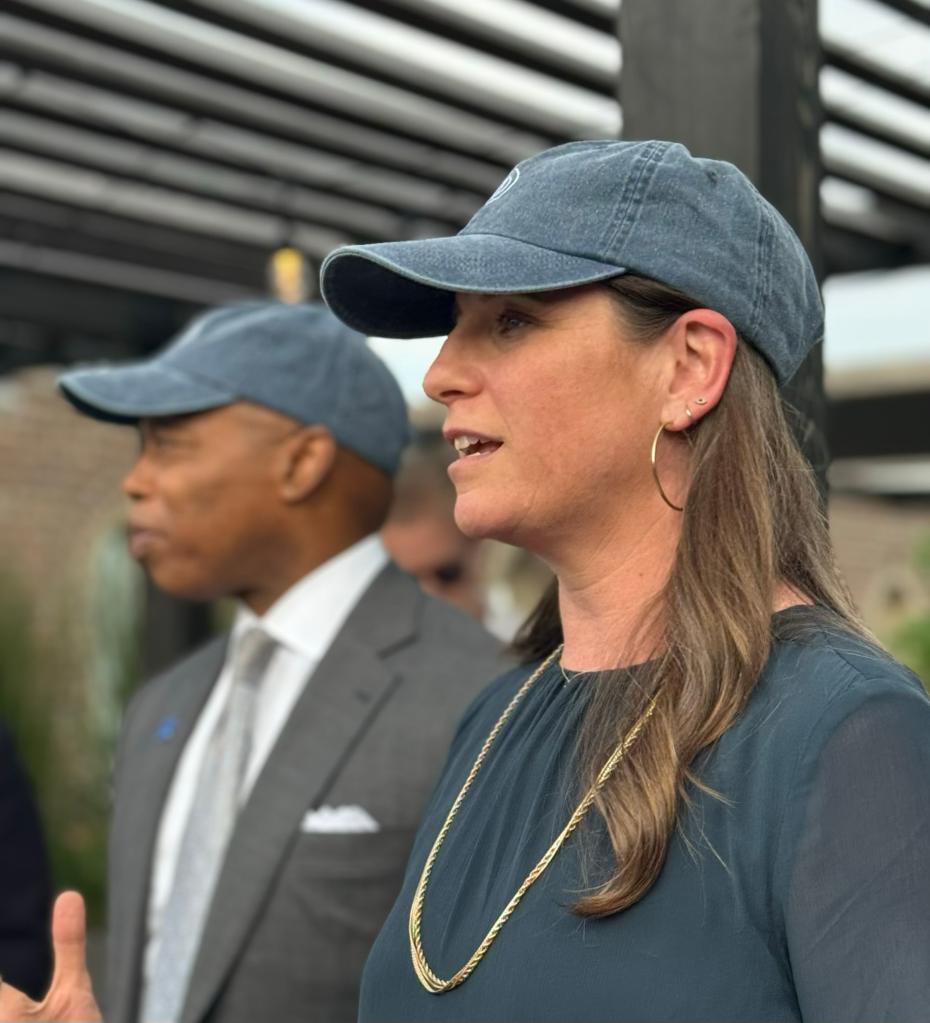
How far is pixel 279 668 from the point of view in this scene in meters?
2.88

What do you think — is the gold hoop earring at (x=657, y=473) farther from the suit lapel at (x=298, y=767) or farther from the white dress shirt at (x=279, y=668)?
the white dress shirt at (x=279, y=668)

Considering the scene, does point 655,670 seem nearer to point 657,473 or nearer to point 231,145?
point 657,473

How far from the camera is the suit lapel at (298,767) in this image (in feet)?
8.21

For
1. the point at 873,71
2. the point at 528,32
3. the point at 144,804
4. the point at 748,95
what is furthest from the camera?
the point at 873,71

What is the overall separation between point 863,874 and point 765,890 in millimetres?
91

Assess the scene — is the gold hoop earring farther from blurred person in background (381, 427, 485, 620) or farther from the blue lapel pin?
blurred person in background (381, 427, 485, 620)

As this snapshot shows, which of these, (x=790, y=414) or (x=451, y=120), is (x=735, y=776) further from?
(x=451, y=120)

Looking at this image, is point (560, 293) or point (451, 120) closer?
point (560, 293)

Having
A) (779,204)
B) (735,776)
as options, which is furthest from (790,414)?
→ (735,776)

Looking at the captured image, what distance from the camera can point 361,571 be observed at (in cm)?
295

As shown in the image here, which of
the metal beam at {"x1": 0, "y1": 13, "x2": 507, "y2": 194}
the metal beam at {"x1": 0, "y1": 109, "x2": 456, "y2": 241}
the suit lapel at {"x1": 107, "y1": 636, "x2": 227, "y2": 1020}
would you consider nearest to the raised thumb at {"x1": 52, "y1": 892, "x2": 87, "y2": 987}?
the suit lapel at {"x1": 107, "y1": 636, "x2": 227, "y2": 1020}

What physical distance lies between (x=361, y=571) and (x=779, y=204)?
105 centimetres

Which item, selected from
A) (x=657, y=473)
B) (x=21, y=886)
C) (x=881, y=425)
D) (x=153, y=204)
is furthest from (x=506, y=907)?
(x=881, y=425)

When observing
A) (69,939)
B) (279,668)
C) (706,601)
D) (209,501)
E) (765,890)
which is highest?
(706,601)
